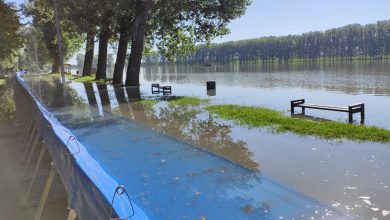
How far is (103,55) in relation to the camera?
3988 cm

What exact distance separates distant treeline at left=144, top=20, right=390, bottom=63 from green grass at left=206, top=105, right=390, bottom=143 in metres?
145

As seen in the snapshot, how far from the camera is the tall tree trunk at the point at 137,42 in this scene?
2675 centimetres

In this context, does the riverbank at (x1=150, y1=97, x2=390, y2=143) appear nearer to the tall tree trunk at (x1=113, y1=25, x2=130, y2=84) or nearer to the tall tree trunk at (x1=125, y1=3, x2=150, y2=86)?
the tall tree trunk at (x1=125, y1=3, x2=150, y2=86)

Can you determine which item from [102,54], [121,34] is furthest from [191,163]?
[102,54]

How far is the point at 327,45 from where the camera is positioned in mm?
172750

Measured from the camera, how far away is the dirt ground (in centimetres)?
654

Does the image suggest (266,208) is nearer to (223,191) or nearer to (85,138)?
(223,191)

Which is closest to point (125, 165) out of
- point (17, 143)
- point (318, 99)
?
point (17, 143)

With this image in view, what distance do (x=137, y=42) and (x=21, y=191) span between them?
70.2 ft

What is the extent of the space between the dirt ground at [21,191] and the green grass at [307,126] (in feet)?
21.5

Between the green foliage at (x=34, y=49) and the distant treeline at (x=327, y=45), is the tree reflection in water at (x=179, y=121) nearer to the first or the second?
the green foliage at (x=34, y=49)

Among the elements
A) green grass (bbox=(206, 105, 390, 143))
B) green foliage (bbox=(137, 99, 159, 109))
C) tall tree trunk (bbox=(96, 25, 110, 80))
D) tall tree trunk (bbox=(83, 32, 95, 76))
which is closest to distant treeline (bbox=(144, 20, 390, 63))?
tall tree trunk (bbox=(83, 32, 95, 76))

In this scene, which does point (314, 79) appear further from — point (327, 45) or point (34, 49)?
point (327, 45)

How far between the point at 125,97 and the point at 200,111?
24.9ft
